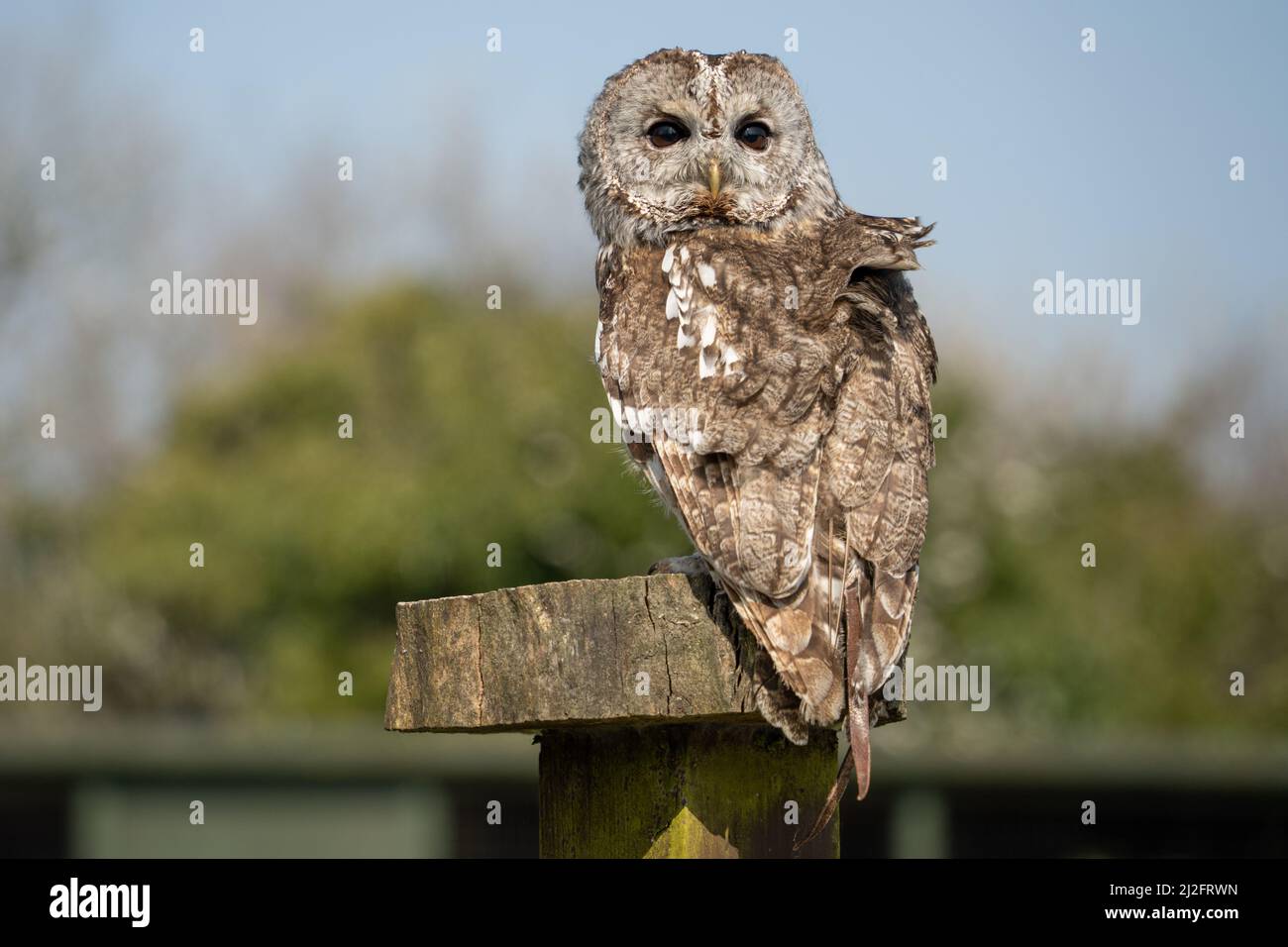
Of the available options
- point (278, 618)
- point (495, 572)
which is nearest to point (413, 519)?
point (495, 572)

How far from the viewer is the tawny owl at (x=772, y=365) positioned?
4215mm

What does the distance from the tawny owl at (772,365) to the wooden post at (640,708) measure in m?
0.15

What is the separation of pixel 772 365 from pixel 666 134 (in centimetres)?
207

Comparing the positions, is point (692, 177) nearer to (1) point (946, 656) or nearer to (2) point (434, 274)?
(1) point (946, 656)

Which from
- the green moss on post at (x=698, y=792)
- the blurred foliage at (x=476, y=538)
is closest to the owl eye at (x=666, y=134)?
the green moss on post at (x=698, y=792)

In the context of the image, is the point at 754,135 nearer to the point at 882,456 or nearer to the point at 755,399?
the point at 755,399

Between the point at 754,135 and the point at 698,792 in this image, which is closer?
the point at 698,792

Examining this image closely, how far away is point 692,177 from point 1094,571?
28.2m

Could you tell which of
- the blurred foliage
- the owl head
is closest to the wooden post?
the owl head

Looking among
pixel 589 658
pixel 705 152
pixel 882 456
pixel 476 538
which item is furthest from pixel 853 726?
pixel 476 538

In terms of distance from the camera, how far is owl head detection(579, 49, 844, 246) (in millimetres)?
6227

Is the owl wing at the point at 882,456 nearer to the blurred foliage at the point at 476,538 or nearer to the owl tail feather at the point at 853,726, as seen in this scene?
the owl tail feather at the point at 853,726

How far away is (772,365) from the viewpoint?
4836 mm

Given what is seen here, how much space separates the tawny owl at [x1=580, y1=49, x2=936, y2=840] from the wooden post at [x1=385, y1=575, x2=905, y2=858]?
150 millimetres
